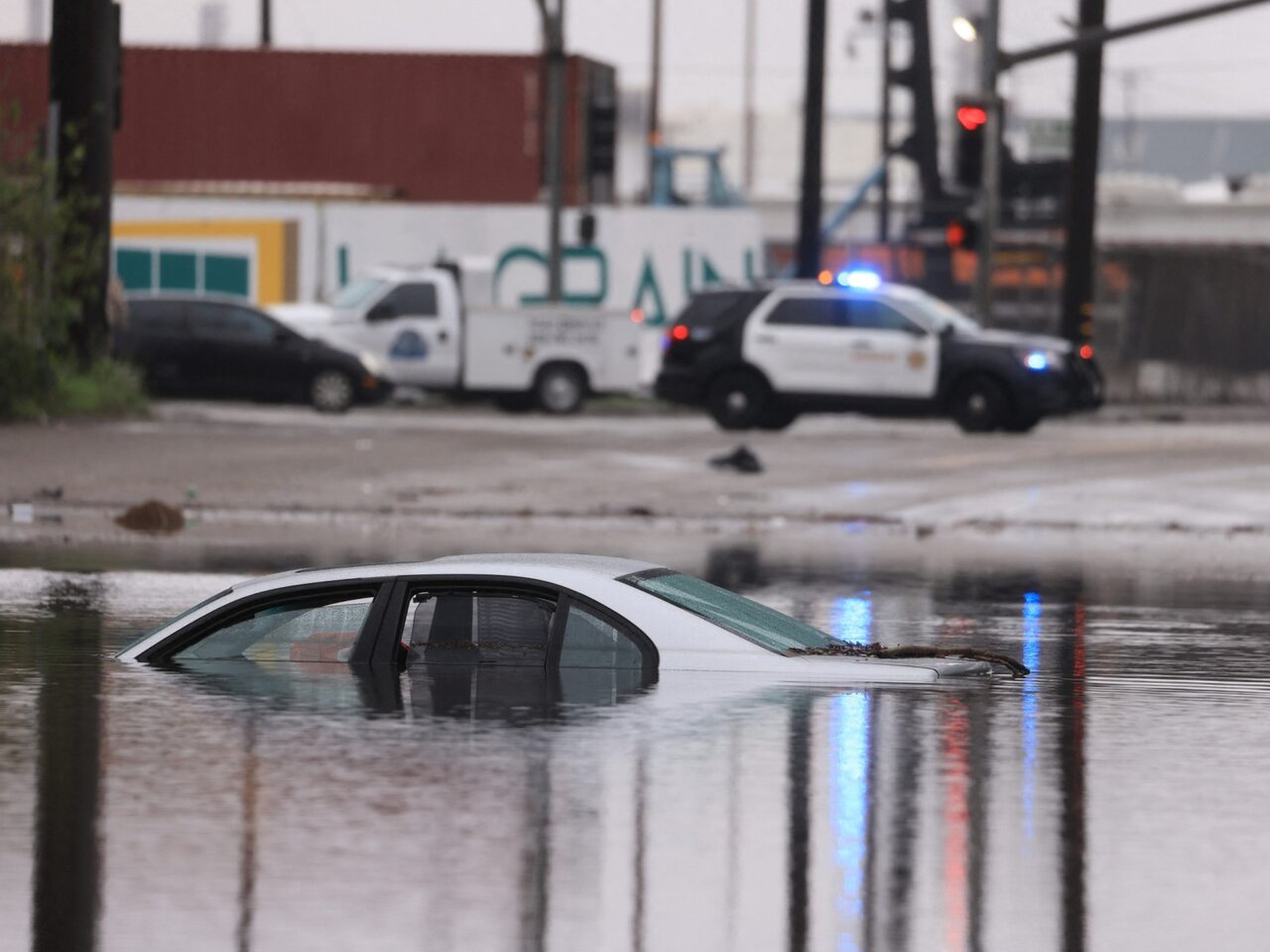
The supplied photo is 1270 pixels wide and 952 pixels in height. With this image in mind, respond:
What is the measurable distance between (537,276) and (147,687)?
36170mm

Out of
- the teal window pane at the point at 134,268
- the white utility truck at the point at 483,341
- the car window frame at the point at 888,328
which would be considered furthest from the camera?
the teal window pane at the point at 134,268

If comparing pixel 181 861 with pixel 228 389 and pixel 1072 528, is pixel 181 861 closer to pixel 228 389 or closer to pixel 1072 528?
pixel 1072 528

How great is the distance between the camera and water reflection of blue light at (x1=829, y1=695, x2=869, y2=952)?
716cm

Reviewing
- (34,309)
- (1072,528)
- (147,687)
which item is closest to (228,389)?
(34,309)

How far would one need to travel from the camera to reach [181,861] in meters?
7.80

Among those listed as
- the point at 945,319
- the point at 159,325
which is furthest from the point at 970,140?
the point at 159,325

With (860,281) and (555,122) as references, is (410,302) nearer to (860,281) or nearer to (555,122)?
(555,122)

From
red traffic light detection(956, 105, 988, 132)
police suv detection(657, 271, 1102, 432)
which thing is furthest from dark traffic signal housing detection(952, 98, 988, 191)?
police suv detection(657, 271, 1102, 432)

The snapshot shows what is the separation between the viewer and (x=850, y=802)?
891cm

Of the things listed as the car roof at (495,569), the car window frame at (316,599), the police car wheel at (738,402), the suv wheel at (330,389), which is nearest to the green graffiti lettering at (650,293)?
the suv wheel at (330,389)

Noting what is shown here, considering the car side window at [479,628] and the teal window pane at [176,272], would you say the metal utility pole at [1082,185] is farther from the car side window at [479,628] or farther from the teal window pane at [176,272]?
the car side window at [479,628]

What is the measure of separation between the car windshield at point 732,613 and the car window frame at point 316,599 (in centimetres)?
104

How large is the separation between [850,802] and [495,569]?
2228mm

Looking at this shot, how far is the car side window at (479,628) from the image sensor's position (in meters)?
10.8
